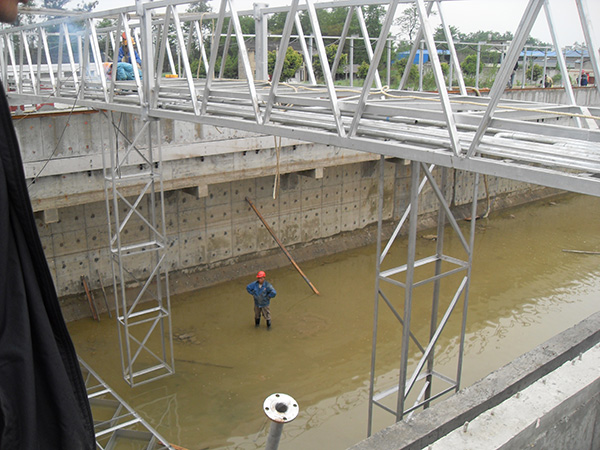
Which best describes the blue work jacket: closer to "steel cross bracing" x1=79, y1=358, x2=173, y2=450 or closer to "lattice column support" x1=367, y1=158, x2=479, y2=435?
"lattice column support" x1=367, y1=158, x2=479, y2=435

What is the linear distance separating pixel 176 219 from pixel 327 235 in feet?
14.6

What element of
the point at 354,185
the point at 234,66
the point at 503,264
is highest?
the point at 234,66

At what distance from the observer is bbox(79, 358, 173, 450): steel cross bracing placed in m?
6.93

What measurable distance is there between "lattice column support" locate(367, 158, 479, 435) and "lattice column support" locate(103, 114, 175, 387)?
137 inches

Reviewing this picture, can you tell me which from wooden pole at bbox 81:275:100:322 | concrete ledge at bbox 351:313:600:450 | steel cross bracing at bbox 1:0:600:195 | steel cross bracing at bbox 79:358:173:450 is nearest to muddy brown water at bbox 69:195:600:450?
wooden pole at bbox 81:275:100:322

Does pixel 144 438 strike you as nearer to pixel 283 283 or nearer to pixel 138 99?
pixel 138 99

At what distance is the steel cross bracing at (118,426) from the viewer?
693cm

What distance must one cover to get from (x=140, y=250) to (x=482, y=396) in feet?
26.6

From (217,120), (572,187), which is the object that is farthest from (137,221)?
(572,187)

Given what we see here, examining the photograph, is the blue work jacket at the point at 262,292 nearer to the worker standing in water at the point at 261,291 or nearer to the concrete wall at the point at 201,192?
the worker standing in water at the point at 261,291

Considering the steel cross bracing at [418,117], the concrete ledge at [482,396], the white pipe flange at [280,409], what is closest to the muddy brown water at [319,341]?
the concrete ledge at [482,396]

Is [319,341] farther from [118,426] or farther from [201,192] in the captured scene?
[118,426]

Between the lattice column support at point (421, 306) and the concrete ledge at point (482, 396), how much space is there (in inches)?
30.4

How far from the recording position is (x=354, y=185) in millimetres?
15391
